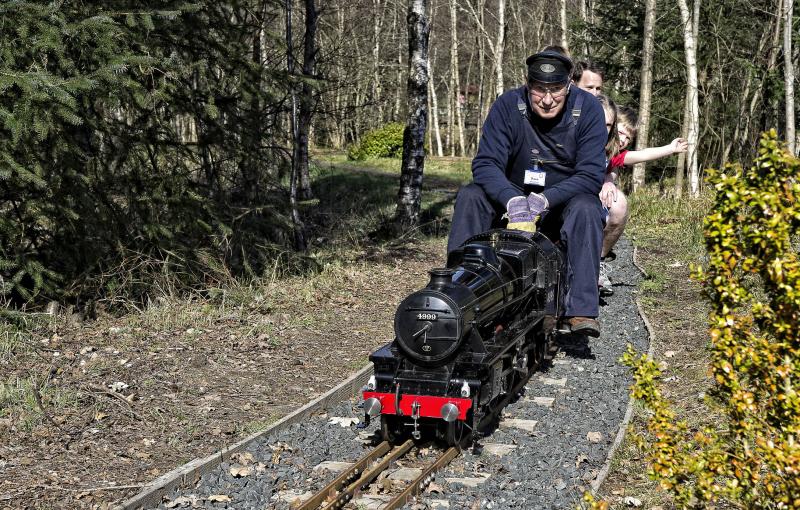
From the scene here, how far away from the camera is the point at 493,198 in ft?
23.1

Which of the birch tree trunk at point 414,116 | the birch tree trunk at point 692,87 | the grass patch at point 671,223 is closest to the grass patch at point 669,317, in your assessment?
the grass patch at point 671,223

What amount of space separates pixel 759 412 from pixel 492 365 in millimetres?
2363

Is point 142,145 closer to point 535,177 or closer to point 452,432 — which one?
point 535,177

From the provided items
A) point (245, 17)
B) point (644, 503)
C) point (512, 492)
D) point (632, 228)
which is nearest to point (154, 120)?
point (245, 17)

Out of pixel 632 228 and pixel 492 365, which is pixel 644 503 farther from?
pixel 632 228

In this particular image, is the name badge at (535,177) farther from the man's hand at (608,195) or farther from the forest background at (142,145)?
the forest background at (142,145)

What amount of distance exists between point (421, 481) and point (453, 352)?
904 millimetres

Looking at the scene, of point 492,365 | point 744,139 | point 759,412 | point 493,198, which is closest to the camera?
point 759,412

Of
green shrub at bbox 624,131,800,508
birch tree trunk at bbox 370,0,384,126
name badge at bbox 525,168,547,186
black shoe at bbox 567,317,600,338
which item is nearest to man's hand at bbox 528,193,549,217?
name badge at bbox 525,168,547,186

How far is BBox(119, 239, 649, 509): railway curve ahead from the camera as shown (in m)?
5.11

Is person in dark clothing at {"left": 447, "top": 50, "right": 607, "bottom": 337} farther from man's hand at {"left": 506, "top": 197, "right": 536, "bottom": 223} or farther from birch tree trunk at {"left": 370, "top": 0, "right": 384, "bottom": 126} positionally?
birch tree trunk at {"left": 370, "top": 0, "right": 384, "bottom": 126}

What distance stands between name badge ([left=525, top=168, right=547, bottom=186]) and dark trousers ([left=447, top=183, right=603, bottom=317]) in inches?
11.6

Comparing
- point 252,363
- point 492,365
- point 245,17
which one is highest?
point 245,17

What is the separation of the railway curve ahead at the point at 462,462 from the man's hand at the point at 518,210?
1.51 metres
